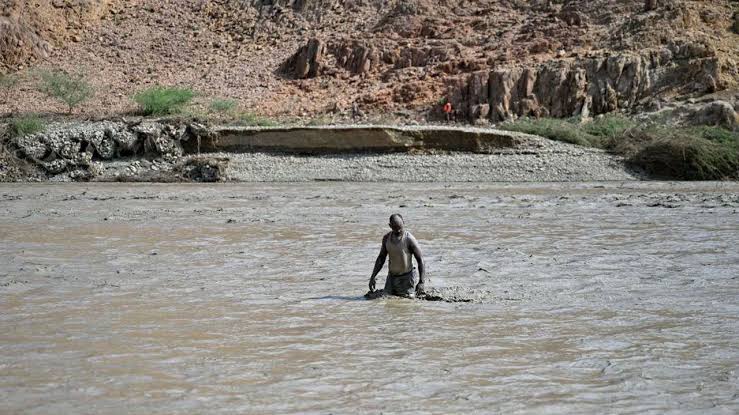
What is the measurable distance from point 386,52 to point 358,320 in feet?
98.9

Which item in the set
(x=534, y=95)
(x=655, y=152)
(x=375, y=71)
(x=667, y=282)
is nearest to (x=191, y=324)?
(x=667, y=282)

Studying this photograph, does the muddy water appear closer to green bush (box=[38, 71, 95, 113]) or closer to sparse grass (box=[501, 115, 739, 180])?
sparse grass (box=[501, 115, 739, 180])

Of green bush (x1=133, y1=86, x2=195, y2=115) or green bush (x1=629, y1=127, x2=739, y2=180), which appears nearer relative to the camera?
green bush (x1=629, y1=127, x2=739, y2=180)

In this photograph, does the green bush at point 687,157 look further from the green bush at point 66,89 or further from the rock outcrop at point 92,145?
the green bush at point 66,89

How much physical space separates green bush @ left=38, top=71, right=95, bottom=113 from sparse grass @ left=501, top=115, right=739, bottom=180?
1646cm

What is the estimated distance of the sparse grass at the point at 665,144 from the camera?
25.2 meters

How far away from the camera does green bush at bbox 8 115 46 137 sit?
28.3 meters

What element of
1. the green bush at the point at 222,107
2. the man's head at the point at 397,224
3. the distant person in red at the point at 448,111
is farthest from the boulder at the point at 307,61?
the man's head at the point at 397,224

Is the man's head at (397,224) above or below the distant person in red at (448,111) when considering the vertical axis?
below

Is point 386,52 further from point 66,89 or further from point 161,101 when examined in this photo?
point 66,89

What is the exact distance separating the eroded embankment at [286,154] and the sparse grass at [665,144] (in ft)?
1.83

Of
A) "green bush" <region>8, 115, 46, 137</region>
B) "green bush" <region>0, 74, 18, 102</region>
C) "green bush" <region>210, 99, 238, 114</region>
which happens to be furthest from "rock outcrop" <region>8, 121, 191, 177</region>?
"green bush" <region>0, 74, 18, 102</region>

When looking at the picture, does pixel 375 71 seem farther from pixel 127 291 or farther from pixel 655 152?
pixel 127 291

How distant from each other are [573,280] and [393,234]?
2.31 m
